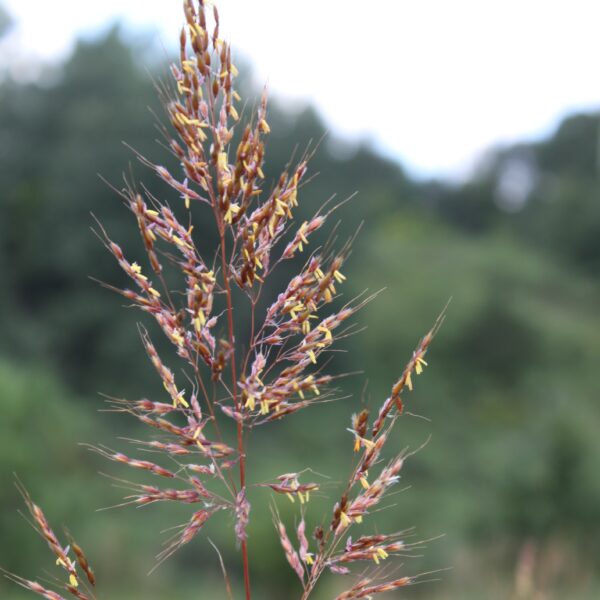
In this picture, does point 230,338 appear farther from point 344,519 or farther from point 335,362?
point 335,362

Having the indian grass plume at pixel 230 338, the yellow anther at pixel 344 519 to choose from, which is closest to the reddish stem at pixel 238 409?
the indian grass plume at pixel 230 338

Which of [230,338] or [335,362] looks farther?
[335,362]

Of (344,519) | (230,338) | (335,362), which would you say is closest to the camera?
(230,338)

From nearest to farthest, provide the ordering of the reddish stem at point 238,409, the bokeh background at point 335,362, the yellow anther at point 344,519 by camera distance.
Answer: the reddish stem at point 238,409, the yellow anther at point 344,519, the bokeh background at point 335,362

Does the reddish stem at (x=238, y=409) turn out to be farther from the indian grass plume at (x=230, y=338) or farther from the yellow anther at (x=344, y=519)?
the yellow anther at (x=344, y=519)

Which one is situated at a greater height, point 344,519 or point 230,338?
point 230,338

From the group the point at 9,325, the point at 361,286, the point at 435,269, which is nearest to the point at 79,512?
the point at 9,325

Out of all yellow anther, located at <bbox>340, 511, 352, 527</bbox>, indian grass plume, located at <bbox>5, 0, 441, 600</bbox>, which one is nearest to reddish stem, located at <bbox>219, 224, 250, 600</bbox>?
indian grass plume, located at <bbox>5, 0, 441, 600</bbox>

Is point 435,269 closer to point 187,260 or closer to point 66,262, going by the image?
point 66,262

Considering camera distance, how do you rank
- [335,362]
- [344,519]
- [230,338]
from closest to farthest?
[230,338]
[344,519]
[335,362]

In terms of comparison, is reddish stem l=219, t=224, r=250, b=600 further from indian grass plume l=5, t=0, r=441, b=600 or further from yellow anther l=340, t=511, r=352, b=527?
yellow anther l=340, t=511, r=352, b=527

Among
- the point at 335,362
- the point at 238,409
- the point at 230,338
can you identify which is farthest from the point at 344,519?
the point at 335,362

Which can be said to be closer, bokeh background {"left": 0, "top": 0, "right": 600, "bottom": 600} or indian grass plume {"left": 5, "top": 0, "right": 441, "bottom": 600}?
indian grass plume {"left": 5, "top": 0, "right": 441, "bottom": 600}

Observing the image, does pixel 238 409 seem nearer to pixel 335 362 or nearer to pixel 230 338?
pixel 230 338
